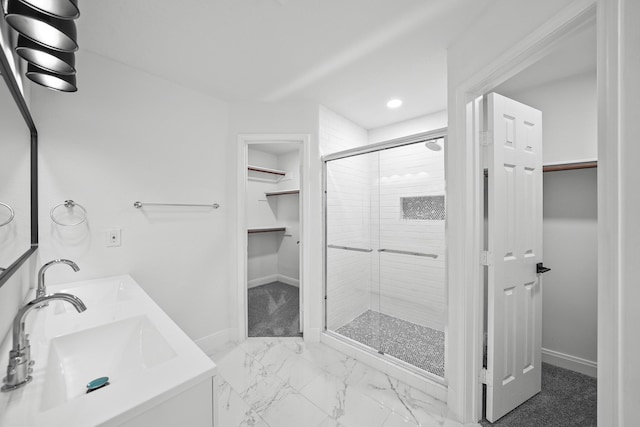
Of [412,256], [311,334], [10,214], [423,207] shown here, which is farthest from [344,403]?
[10,214]

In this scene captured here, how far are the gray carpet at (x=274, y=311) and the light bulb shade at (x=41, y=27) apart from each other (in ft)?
8.31

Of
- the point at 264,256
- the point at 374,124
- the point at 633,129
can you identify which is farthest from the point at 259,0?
the point at 264,256

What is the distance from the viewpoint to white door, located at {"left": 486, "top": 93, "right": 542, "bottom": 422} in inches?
59.6

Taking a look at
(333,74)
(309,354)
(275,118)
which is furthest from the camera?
(275,118)

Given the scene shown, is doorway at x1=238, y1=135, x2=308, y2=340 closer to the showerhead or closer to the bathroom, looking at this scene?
the bathroom

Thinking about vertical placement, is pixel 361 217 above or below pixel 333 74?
below

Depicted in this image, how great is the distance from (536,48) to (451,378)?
188 centimetres

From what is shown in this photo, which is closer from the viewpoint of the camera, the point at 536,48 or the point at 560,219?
the point at 536,48

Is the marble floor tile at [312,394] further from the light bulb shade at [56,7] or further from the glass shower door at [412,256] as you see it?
the light bulb shade at [56,7]

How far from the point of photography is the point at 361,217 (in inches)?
97.8

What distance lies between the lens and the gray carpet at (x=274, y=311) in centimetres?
265

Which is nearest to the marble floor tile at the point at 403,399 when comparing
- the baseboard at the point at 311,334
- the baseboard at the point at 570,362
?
the baseboard at the point at 311,334

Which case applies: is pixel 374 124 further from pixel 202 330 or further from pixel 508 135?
pixel 202 330

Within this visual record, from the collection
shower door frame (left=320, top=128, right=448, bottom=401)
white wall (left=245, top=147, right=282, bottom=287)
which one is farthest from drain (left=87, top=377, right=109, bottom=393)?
white wall (left=245, top=147, right=282, bottom=287)
